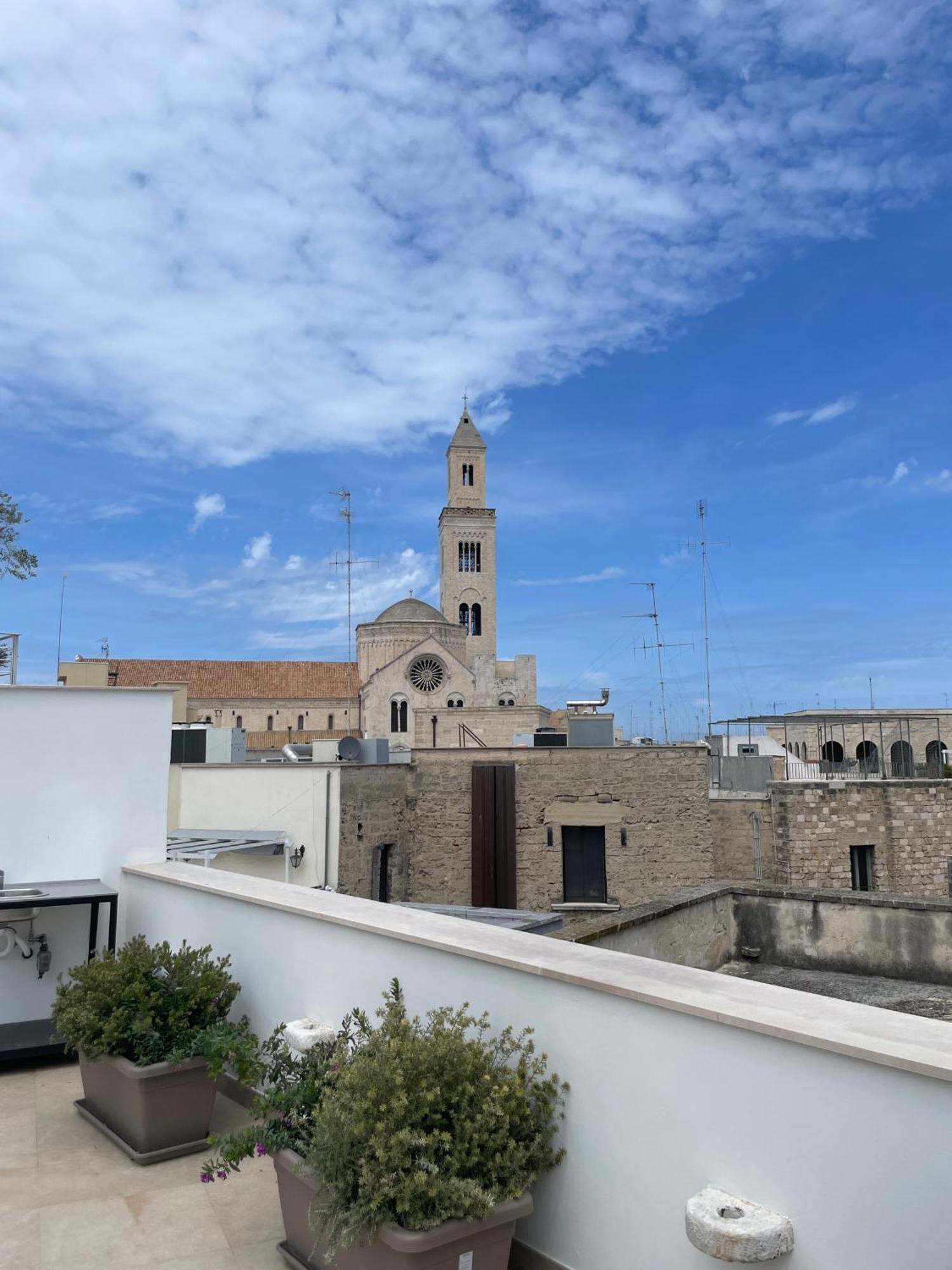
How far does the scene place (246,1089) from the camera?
4.39m

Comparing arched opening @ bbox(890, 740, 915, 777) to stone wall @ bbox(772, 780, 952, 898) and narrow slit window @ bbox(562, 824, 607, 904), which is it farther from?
narrow slit window @ bbox(562, 824, 607, 904)

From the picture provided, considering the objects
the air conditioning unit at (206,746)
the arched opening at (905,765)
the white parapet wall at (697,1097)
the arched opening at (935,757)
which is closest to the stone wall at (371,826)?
the air conditioning unit at (206,746)

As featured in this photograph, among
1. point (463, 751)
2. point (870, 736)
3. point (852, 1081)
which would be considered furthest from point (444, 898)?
point (870, 736)

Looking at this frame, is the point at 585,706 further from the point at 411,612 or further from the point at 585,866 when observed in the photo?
the point at 411,612

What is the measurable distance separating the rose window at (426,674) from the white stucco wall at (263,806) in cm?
3461

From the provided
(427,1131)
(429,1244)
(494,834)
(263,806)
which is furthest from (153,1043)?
(494,834)

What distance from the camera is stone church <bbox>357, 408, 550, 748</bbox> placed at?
35750 mm

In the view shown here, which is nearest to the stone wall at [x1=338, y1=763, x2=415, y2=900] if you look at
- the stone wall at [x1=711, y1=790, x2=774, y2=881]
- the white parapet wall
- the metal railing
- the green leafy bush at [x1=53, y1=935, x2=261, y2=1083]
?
the stone wall at [x1=711, y1=790, x2=774, y2=881]

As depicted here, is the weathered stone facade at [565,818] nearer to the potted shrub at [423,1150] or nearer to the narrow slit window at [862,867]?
the narrow slit window at [862,867]

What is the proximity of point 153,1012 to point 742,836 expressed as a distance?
2020 cm

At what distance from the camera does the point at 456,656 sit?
52.8 metres

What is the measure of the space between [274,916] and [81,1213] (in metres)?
1.32

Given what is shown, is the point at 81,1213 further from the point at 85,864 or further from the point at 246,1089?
the point at 85,864

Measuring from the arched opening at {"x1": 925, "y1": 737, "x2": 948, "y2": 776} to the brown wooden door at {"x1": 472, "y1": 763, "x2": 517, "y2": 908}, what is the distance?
1460cm
